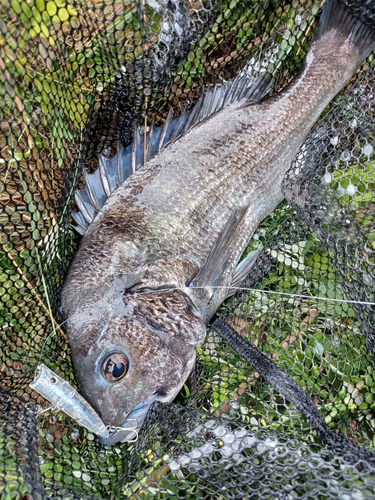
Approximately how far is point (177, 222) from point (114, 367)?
0.91m

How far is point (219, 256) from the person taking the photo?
2779 mm

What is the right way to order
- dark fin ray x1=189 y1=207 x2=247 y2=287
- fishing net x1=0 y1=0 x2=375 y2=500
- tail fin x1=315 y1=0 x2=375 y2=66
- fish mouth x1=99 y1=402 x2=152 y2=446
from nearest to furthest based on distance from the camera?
fishing net x1=0 y1=0 x2=375 y2=500, fish mouth x1=99 y1=402 x2=152 y2=446, dark fin ray x1=189 y1=207 x2=247 y2=287, tail fin x1=315 y1=0 x2=375 y2=66

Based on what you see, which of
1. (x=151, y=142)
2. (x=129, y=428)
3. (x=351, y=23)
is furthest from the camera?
(x=351, y=23)

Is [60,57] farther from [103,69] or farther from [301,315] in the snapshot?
[301,315]

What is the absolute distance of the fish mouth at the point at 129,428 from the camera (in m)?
2.31

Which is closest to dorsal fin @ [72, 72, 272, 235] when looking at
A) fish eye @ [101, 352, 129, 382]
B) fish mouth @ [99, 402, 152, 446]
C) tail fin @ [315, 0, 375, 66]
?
tail fin @ [315, 0, 375, 66]

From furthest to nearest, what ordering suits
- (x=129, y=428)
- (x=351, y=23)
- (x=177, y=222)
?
(x=351, y=23) < (x=177, y=222) < (x=129, y=428)

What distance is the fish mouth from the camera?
91.1 inches

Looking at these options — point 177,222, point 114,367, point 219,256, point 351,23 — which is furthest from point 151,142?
point 351,23

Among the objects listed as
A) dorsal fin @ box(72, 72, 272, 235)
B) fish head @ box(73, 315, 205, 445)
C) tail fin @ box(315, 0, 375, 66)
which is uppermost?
tail fin @ box(315, 0, 375, 66)

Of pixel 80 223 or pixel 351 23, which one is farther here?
pixel 351 23

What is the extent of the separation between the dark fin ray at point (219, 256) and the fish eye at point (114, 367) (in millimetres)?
608

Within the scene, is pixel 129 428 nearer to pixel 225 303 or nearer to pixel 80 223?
pixel 225 303

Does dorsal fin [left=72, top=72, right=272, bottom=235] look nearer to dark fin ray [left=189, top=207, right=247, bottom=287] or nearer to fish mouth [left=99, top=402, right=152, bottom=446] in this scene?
dark fin ray [left=189, top=207, right=247, bottom=287]
